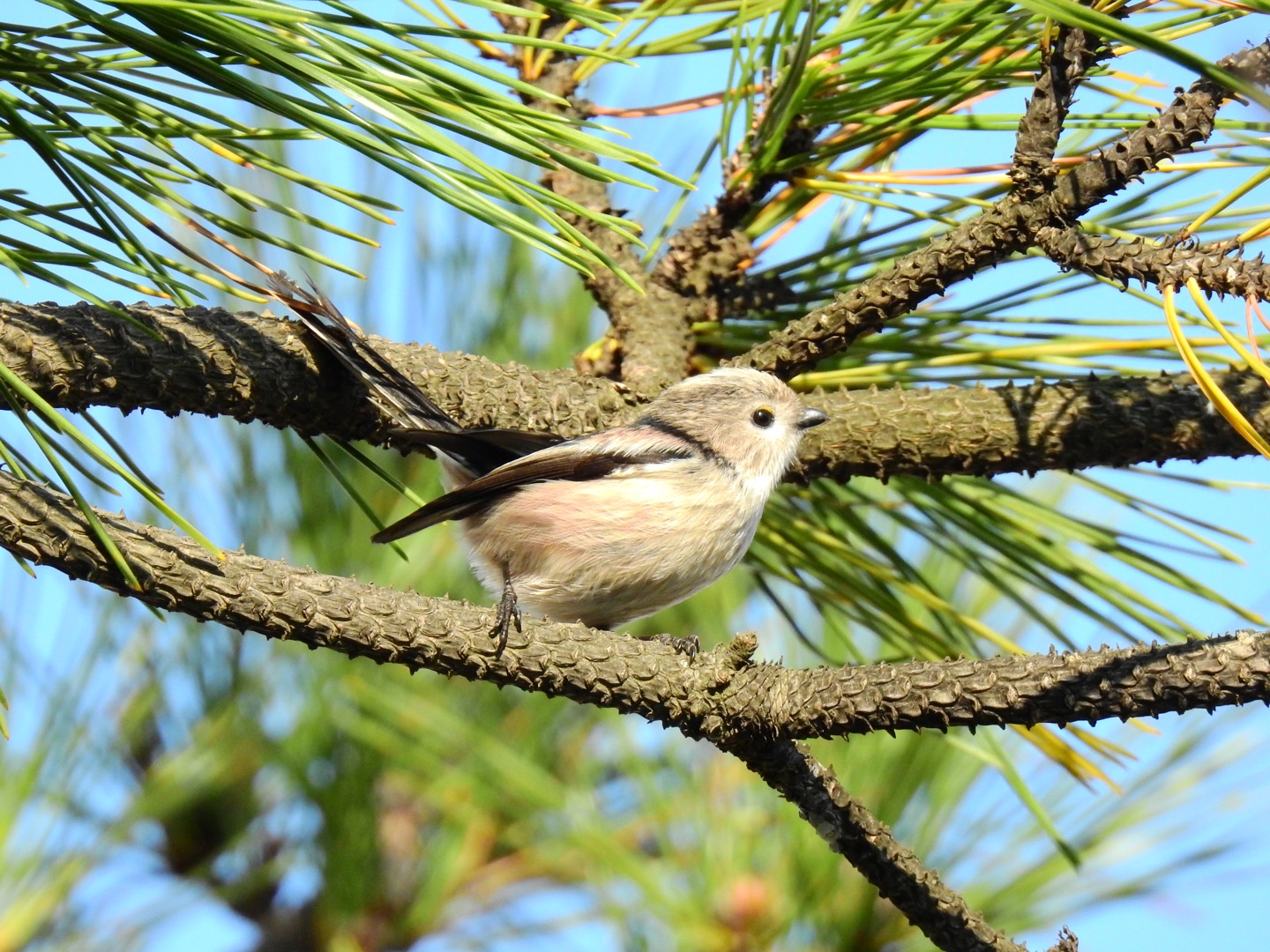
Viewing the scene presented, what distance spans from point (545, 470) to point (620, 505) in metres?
0.22

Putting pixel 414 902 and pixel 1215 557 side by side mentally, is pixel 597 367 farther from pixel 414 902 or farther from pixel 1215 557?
pixel 414 902

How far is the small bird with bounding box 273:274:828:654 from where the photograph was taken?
3.09 metres

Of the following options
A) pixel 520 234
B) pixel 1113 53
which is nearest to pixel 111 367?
pixel 520 234

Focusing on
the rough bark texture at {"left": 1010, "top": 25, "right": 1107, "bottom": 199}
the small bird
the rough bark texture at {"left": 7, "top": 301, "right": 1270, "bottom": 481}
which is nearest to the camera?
the rough bark texture at {"left": 1010, "top": 25, "right": 1107, "bottom": 199}

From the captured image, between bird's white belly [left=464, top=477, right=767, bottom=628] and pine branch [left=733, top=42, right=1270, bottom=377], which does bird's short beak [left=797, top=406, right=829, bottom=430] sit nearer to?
pine branch [left=733, top=42, right=1270, bottom=377]

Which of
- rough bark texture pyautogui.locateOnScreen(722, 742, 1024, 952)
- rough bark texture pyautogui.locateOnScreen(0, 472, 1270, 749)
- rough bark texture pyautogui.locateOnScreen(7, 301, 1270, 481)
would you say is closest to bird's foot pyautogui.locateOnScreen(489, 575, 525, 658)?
rough bark texture pyautogui.locateOnScreen(0, 472, 1270, 749)

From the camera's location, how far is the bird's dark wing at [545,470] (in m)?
A: 3.13

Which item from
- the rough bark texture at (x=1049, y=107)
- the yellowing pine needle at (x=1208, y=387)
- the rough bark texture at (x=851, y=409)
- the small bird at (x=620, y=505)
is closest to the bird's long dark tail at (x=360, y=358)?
the rough bark texture at (x=851, y=409)

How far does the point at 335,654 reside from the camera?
3650 mm

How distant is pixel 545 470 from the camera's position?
329cm

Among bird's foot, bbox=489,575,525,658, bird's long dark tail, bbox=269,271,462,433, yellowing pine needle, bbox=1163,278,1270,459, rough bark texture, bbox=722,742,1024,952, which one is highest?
yellowing pine needle, bbox=1163,278,1270,459

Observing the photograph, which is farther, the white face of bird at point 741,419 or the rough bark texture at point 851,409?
the white face of bird at point 741,419

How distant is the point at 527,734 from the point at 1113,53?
2.53m

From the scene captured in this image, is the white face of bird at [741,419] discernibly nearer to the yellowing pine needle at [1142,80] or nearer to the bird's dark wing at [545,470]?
the bird's dark wing at [545,470]
